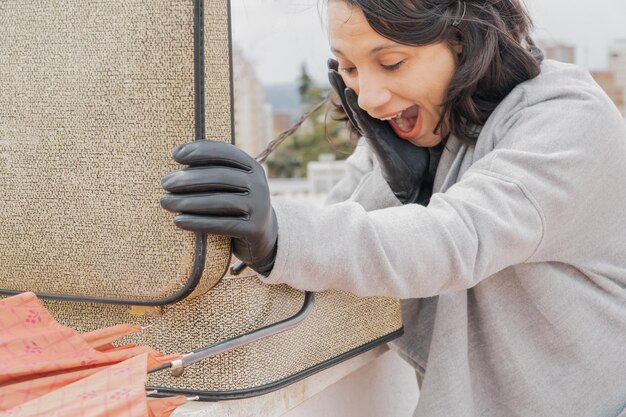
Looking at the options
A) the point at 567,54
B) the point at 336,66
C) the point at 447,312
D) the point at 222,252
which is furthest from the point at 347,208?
the point at 567,54

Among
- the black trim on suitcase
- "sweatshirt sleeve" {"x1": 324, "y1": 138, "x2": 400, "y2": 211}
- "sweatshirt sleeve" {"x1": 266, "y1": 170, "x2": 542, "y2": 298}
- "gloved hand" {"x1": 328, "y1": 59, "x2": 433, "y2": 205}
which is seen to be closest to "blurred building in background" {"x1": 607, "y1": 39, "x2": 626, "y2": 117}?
"sweatshirt sleeve" {"x1": 324, "y1": 138, "x2": 400, "y2": 211}

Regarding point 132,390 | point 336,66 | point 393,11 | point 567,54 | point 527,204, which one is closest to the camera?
point 132,390

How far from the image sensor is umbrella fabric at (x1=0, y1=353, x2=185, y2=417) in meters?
0.54

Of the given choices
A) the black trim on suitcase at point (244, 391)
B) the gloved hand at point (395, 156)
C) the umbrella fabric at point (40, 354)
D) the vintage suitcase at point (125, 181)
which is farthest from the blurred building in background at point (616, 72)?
the umbrella fabric at point (40, 354)

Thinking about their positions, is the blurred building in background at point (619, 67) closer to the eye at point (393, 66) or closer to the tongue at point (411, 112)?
the tongue at point (411, 112)

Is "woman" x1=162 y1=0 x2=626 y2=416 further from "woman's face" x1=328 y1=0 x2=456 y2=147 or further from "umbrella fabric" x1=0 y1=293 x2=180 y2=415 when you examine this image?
"umbrella fabric" x1=0 y1=293 x2=180 y2=415

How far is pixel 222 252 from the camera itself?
2.37 feet

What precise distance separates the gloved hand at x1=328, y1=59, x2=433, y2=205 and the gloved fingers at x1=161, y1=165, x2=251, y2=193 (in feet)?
1.62

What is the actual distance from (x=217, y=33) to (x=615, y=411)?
2.37 feet

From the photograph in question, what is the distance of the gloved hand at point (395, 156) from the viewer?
1.14 metres

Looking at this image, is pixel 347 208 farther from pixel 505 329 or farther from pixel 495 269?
pixel 505 329

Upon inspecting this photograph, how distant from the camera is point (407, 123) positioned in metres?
1.16

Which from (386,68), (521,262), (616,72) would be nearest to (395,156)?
(386,68)

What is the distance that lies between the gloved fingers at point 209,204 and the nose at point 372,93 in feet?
1.34
